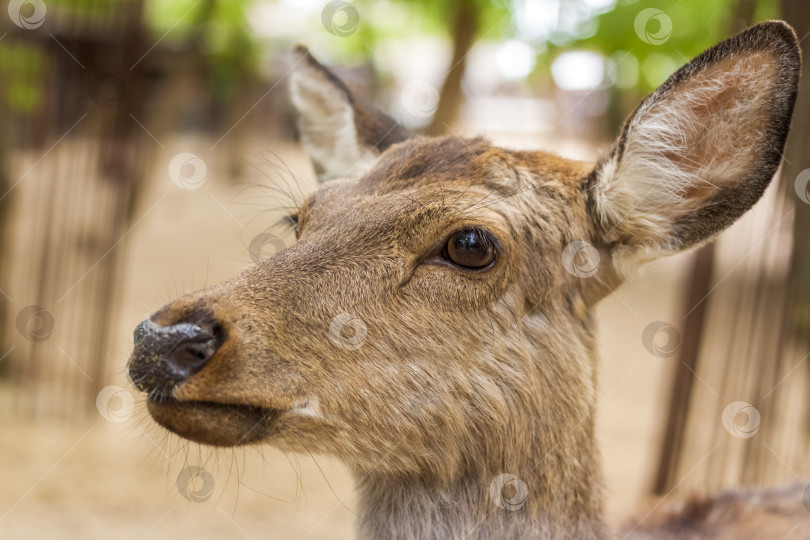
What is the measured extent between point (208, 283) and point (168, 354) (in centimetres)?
456

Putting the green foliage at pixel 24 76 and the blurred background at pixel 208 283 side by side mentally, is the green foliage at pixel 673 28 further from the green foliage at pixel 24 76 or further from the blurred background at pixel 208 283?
the green foliage at pixel 24 76

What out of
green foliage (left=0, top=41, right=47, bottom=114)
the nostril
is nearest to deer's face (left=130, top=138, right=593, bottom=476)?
the nostril

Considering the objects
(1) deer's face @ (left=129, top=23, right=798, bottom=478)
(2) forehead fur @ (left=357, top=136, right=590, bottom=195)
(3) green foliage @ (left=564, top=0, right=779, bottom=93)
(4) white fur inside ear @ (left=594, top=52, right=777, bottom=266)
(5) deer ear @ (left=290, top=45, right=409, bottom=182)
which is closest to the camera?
(1) deer's face @ (left=129, top=23, right=798, bottom=478)

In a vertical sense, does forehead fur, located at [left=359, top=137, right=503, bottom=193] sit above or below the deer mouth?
above

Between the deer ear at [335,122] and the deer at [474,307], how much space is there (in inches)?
18.6

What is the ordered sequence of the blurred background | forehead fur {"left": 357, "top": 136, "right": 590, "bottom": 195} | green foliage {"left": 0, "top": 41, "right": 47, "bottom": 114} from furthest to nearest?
green foliage {"left": 0, "top": 41, "right": 47, "bottom": 114}, the blurred background, forehead fur {"left": 357, "top": 136, "right": 590, "bottom": 195}

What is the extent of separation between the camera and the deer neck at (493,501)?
8.11 ft

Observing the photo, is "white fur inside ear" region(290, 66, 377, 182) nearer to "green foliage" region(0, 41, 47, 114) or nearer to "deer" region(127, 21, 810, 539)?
"deer" region(127, 21, 810, 539)

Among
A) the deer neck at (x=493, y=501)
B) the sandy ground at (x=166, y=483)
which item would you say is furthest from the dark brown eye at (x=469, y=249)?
the sandy ground at (x=166, y=483)

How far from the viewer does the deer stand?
7.13 ft

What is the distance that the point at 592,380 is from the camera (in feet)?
8.84

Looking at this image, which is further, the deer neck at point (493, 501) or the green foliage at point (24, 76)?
the green foliage at point (24, 76)

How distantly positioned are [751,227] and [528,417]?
2.69 m

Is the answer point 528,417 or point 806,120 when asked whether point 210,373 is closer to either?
point 528,417
